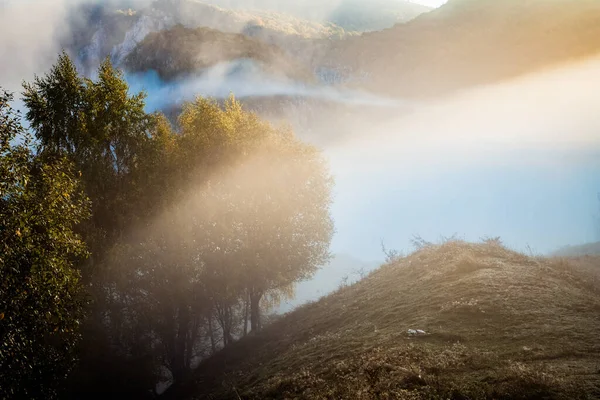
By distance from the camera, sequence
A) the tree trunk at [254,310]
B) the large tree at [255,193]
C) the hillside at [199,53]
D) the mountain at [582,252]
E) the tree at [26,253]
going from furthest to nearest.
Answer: the hillside at [199,53] → the mountain at [582,252] → the tree trunk at [254,310] → the large tree at [255,193] → the tree at [26,253]

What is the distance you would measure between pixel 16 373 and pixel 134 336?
993 inches

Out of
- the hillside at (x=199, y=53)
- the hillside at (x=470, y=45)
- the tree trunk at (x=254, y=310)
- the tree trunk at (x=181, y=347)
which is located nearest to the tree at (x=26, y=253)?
the tree trunk at (x=181, y=347)

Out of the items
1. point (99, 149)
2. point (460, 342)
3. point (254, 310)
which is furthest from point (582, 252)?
point (99, 149)

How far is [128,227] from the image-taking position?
890 inches

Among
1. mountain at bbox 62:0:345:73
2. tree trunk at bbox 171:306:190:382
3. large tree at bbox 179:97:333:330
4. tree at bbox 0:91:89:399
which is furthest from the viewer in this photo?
mountain at bbox 62:0:345:73

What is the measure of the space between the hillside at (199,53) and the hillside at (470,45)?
879 inches

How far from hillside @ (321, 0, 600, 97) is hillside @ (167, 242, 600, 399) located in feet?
373

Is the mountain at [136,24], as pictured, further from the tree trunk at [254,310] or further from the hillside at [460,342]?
the hillside at [460,342]

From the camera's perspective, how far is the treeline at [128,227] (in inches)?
410

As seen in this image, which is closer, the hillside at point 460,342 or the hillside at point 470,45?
the hillside at point 460,342

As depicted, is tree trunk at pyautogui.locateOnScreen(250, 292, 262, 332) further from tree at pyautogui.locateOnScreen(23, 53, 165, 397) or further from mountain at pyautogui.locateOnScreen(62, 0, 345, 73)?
mountain at pyautogui.locateOnScreen(62, 0, 345, 73)

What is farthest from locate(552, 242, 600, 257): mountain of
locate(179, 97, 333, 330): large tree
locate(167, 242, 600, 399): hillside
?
locate(179, 97, 333, 330): large tree

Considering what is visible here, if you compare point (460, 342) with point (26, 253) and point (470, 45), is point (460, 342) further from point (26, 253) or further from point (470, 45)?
point (470, 45)

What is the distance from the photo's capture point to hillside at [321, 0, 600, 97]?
98812 mm
